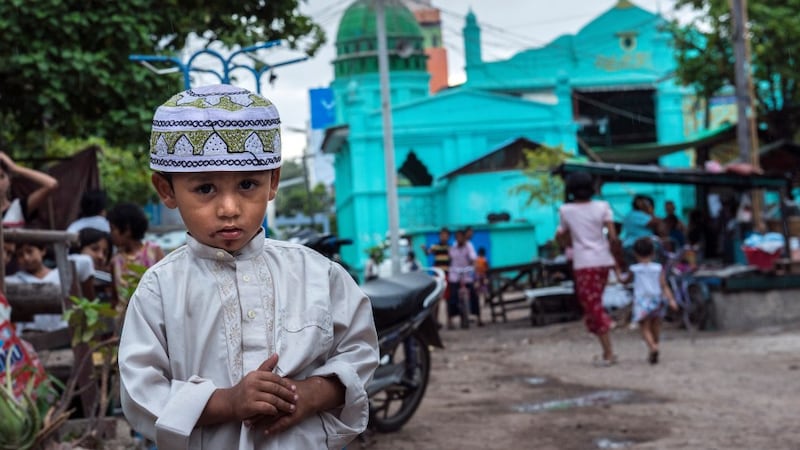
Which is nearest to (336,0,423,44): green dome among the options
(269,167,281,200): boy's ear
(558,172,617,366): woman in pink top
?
(558,172,617,366): woman in pink top

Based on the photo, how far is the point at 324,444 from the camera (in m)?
3.23

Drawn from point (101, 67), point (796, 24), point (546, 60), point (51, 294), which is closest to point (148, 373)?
point (51, 294)

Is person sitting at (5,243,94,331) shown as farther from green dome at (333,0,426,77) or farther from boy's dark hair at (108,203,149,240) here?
green dome at (333,0,426,77)

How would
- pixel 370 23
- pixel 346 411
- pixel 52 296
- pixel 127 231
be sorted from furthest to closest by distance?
pixel 370 23 < pixel 127 231 < pixel 52 296 < pixel 346 411

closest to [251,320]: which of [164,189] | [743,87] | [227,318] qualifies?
[227,318]

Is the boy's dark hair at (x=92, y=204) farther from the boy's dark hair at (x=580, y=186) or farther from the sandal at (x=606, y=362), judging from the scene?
the sandal at (x=606, y=362)

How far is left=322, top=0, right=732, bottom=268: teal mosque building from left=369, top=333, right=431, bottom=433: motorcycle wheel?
93.1 feet

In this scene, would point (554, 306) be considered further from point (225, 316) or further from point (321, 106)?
point (321, 106)

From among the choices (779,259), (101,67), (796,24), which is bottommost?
(779,259)

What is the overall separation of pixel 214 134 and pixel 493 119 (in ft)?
124

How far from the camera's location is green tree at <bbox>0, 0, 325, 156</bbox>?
12664mm

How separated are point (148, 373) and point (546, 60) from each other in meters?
40.6

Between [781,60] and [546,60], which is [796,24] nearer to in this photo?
[781,60]

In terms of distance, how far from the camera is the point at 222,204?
315 centimetres
